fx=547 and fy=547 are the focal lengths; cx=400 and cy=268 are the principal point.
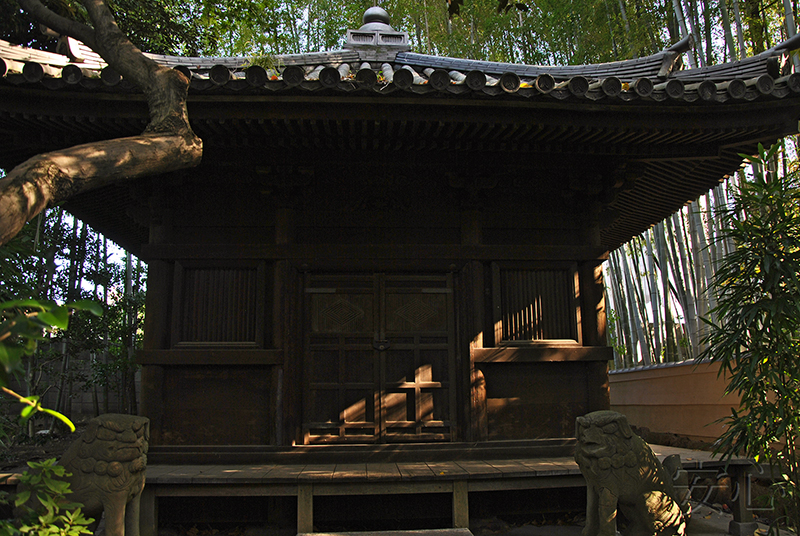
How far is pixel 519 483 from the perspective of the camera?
14.8ft

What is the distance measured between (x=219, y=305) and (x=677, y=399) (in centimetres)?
709

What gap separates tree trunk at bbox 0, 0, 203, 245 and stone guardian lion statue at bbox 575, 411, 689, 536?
308cm

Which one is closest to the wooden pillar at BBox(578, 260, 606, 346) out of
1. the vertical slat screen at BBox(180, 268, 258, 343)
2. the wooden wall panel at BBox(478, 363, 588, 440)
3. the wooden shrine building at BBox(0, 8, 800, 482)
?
the wooden shrine building at BBox(0, 8, 800, 482)

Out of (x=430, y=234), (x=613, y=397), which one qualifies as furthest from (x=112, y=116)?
(x=613, y=397)

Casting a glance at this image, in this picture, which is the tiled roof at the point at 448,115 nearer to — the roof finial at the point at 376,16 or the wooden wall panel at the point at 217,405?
the wooden wall panel at the point at 217,405

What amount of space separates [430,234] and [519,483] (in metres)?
2.42

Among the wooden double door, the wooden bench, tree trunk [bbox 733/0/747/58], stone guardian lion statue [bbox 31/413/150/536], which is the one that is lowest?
the wooden bench

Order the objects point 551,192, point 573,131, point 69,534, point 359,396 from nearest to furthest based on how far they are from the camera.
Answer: point 69,534 → point 573,131 → point 359,396 → point 551,192

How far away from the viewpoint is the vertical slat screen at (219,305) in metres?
5.21

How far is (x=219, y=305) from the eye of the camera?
5266mm

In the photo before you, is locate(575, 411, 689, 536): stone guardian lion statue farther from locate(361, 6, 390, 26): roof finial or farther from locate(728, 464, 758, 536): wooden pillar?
locate(361, 6, 390, 26): roof finial

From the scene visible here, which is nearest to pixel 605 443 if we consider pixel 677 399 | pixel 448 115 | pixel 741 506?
pixel 741 506

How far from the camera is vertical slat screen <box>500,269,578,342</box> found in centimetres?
540

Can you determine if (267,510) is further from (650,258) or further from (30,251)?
(650,258)
